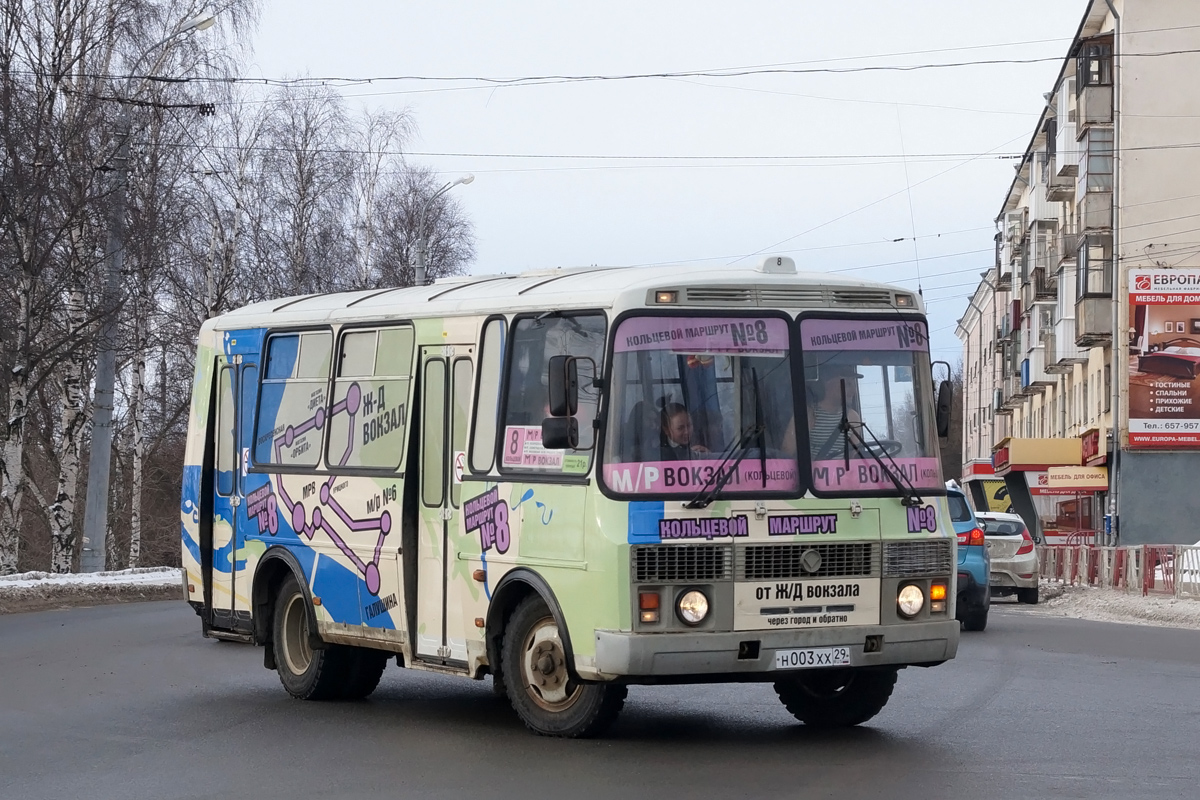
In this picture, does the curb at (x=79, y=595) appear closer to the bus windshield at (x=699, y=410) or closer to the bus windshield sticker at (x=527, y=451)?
the bus windshield sticker at (x=527, y=451)

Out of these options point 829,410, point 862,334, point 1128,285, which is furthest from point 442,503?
point 1128,285

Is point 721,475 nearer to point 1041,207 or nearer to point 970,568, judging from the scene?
point 970,568

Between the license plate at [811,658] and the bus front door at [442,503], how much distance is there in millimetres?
2020

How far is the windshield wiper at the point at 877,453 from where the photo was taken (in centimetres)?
1025

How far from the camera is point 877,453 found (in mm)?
10305

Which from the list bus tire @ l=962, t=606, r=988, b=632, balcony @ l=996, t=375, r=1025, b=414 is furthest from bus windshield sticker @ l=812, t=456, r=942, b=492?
balcony @ l=996, t=375, r=1025, b=414

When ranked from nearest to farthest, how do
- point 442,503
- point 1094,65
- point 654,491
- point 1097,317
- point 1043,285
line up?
point 654,491 < point 442,503 < point 1097,317 < point 1094,65 < point 1043,285

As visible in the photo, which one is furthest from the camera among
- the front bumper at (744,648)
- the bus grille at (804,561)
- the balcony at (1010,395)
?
the balcony at (1010,395)

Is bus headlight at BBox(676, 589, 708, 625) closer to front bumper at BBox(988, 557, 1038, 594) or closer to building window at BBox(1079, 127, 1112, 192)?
front bumper at BBox(988, 557, 1038, 594)

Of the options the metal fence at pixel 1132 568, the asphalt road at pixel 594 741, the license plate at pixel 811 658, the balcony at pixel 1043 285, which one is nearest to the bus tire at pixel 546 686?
the asphalt road at pixel 594 741

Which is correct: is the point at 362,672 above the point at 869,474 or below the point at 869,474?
below

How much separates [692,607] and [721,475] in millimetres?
725

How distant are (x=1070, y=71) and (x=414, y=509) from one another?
47096 mm

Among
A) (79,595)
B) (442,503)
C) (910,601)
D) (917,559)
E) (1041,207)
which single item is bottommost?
(79,595)
